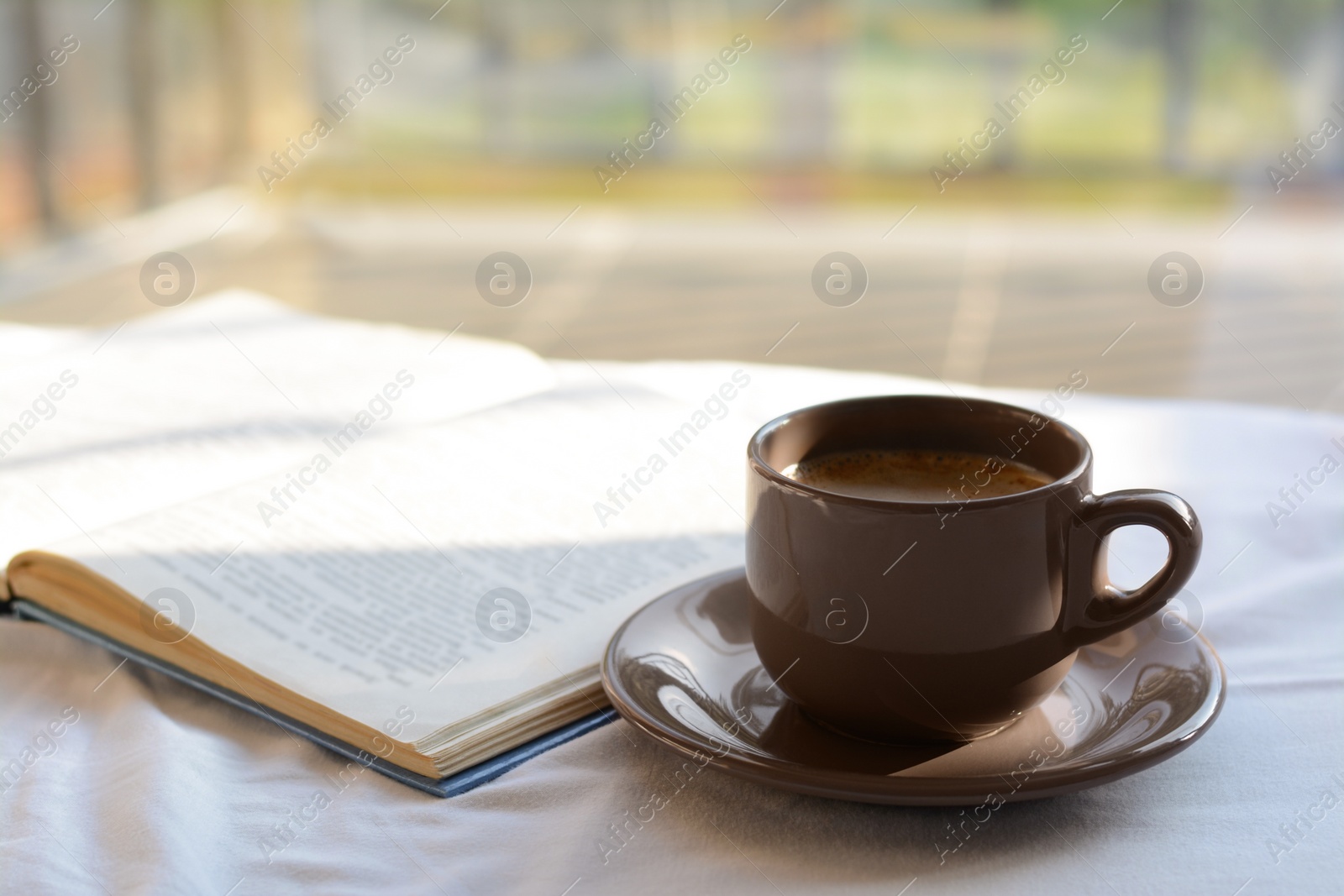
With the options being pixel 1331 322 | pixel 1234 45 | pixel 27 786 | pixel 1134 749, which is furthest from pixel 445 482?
pixel 1234 45

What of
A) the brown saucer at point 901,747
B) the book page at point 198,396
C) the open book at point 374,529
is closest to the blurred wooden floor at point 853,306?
the book page at point 198,396

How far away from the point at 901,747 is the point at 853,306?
2204 mm

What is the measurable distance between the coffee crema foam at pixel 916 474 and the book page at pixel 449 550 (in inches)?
4.0

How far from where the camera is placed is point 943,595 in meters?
0.38

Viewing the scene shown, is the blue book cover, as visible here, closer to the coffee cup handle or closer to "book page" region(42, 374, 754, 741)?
"book page" region(42, 374, 754, 741)

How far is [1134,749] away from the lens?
14.5 inches

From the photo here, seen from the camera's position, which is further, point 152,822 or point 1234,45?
point 1234,45

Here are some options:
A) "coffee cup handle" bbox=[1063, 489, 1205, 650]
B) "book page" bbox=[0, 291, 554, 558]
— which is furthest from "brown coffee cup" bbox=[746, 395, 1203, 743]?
"book page" bbox=[0, 291, 554, 558]

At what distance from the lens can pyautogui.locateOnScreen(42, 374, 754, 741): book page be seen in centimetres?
45

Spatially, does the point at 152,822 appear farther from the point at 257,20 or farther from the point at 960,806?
the point at 257,20

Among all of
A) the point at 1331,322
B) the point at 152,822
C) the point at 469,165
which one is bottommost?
the point at 1331,322

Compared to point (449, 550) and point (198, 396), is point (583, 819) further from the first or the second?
point (198, 396)

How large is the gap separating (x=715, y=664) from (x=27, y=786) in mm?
233

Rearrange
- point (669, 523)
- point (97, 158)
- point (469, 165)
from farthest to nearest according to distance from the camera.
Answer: point (469, 165), point (97, 158), point (669, 523)
